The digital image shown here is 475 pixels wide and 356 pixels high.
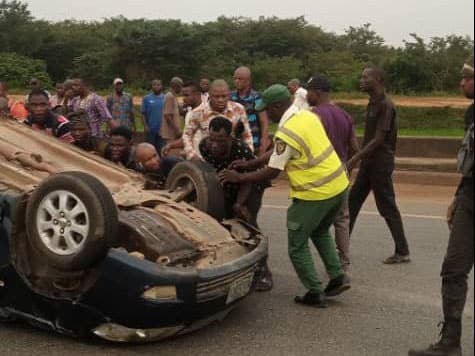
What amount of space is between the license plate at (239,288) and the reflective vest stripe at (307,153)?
33.0 inches

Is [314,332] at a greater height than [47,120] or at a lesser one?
lesser

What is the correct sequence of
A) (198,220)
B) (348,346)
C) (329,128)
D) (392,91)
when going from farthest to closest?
(392,91)
(329,128)
(198,220)
(348,346)

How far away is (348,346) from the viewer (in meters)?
4.46

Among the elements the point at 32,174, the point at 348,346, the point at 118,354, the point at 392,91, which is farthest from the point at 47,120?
the point at 392,91

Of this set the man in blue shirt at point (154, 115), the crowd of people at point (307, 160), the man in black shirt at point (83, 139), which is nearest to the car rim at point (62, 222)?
the crowd of people at point (307, 160)

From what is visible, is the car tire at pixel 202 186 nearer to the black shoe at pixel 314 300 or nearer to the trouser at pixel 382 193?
the black shoe at pixel 314 300

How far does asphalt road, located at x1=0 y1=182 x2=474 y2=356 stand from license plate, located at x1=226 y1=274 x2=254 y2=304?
29 cm

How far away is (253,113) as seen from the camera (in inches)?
273

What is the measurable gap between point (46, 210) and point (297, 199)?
5.50 ft

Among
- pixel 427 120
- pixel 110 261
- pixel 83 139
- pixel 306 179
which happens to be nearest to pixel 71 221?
pixel 110 261

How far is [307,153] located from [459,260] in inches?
50.8

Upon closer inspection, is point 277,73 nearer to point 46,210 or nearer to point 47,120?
point 47,120

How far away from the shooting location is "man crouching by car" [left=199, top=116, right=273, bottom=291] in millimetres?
5379

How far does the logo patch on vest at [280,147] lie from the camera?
4824 mm
